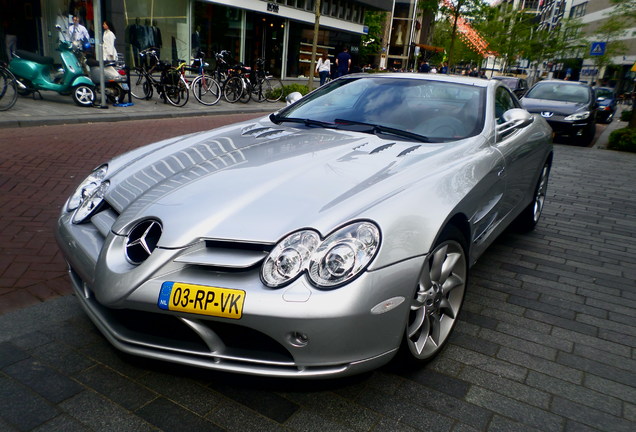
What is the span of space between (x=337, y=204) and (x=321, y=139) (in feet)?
3.49

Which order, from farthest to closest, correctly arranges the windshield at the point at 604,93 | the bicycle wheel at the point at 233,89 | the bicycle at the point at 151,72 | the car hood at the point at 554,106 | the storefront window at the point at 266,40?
the storefront window at the point at 266,40 → the windshield at the point at 604,93 → the bicycle wheel at the point at 233,89 → the bicycle at the point at 151,72 → the car hood at the point at 554,106

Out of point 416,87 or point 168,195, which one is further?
point 416,87

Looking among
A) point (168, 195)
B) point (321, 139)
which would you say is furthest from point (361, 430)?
→ point (321, 139)

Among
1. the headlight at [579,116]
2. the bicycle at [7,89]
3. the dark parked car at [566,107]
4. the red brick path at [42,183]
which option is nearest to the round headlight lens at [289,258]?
the red brick path at [42,183]

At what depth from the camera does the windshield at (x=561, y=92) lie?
13.2 meters

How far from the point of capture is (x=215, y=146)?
314 centimetres

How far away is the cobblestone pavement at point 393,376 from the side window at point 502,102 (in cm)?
120

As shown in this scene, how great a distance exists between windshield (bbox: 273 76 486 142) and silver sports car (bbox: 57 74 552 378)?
243 mm

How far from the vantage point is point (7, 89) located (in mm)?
9500

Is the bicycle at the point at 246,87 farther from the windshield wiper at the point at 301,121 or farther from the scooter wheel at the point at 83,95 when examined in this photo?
the windshield wiper at the point at 301,121

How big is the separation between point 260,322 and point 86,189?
1547 millimetres

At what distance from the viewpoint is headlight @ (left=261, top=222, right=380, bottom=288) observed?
198 centimetres

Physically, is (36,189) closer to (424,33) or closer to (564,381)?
(564,381)

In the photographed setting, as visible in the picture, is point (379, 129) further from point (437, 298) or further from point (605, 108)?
point (605, 108)
